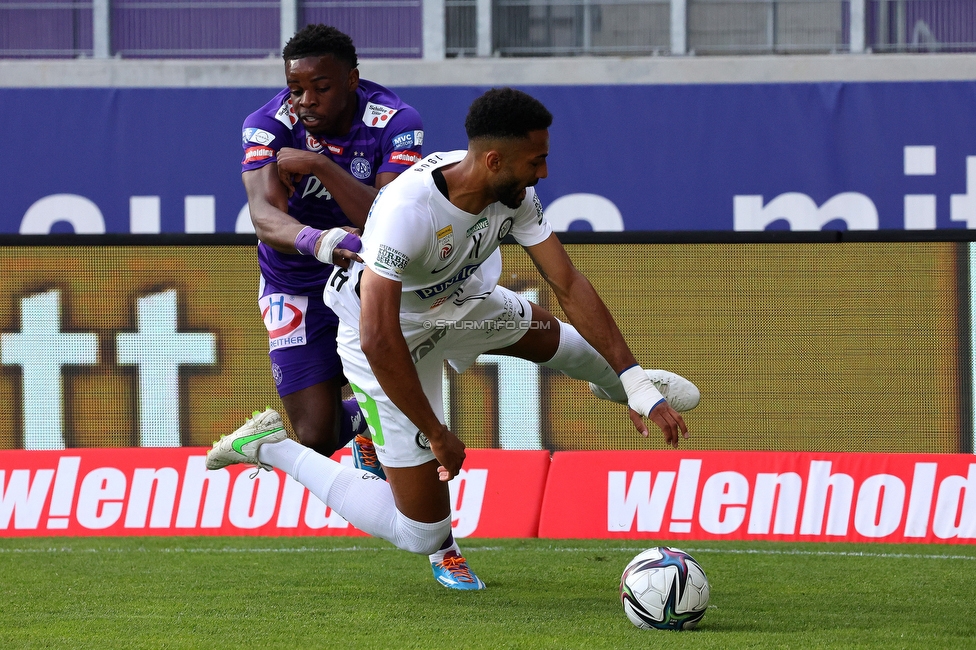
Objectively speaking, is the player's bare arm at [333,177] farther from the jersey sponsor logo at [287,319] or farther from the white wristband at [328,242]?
the jersey sponsor logo at [287,319]

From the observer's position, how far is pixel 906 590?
5.34m

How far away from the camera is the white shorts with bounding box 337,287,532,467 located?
16.7 feet

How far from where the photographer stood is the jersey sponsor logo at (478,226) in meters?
4.73

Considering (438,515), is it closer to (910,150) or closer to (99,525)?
(99,525)

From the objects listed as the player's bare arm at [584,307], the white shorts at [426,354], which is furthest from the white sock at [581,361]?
the player's bare arm at [584,307]

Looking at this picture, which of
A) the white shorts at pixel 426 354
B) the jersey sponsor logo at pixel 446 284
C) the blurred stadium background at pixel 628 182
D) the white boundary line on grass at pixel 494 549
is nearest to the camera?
the jersey sponsor logo at pixel 446 284

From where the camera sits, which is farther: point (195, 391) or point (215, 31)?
point (215, 31)

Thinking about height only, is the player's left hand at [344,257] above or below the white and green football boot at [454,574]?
above

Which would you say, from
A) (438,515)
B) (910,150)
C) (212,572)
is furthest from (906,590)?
(910,150)

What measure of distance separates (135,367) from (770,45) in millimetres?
10250

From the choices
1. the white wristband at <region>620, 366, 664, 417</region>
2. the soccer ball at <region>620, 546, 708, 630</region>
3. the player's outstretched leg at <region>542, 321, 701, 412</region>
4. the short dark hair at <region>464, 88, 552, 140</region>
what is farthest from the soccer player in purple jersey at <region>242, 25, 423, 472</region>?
the soccer ball at <region>620, 546, 708, 630</region>

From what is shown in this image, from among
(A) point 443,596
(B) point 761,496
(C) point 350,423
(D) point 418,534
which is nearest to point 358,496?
(D) point 418,534

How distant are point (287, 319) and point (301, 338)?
120 mm

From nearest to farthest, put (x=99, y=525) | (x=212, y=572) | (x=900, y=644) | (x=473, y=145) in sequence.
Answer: (x=900, y=644) → (x=473, y=145) → (x=212, y=572) → (x=99, y=525)
